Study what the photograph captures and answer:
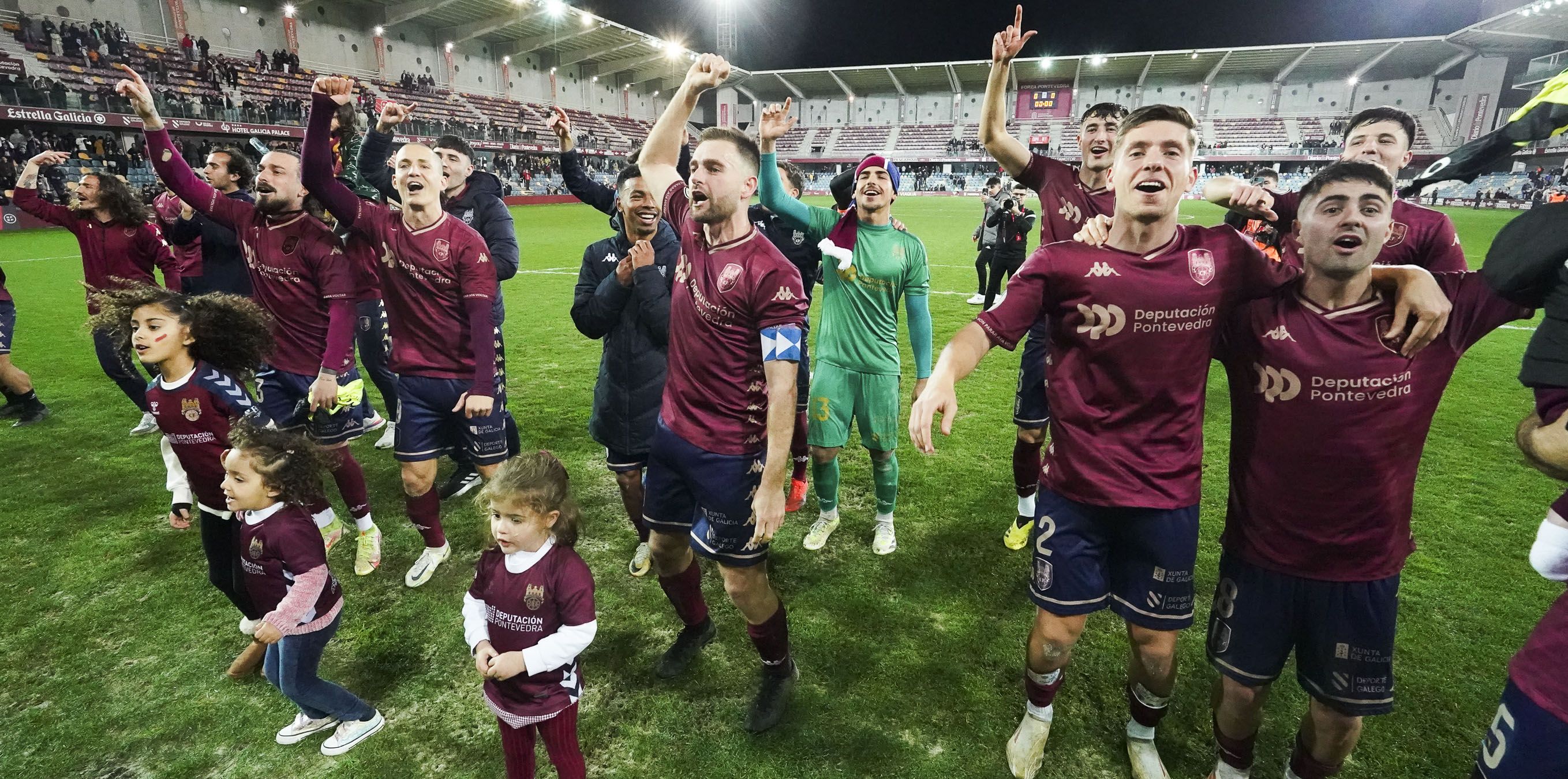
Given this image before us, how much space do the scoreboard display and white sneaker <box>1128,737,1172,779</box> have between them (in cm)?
7177

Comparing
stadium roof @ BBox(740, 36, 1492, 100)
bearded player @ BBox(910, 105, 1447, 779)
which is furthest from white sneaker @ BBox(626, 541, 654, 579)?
stadium roof @ BBox(740, 36, 1492, 100)

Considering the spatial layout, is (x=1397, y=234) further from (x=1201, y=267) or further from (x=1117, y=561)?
(x=1117, y=561)

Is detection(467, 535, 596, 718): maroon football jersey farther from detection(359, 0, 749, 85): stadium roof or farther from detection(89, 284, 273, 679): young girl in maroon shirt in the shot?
detection(359, 0, 749, 85): stadium roof

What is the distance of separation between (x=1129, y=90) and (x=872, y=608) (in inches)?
2863

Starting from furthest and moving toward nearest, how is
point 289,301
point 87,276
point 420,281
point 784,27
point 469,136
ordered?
point 784,27
point 469,136
point 87,276
point 289,301
point 420,281

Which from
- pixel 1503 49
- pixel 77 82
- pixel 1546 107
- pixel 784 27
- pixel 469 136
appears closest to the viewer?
pixel 1546 107

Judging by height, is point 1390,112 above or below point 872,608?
above

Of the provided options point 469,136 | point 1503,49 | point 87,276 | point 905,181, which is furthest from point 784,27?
point 87,276

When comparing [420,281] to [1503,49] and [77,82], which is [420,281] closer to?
[77,82]

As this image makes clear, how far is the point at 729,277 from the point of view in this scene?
9.38 ft

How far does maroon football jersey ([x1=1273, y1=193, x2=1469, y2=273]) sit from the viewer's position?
3291mm

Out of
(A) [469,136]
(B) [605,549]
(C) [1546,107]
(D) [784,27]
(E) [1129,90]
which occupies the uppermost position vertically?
(D) [784,27]

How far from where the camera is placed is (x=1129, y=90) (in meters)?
63.4

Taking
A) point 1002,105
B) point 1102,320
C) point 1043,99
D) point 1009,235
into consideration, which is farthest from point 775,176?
point 1043,99
